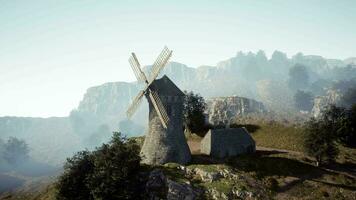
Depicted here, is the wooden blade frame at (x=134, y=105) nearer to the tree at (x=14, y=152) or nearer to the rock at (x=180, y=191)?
the rock at (x=180, y=191)

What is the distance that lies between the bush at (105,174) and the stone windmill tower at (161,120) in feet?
16.9

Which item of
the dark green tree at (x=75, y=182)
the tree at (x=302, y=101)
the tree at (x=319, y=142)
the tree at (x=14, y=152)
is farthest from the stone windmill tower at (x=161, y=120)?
the tree at (x=302, y=101)

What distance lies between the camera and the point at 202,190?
118ft

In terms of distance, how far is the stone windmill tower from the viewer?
136 feet

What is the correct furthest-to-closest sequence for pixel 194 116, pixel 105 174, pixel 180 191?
1. pixel 194 116
2. pixel 180 191
3. pixel 105 174

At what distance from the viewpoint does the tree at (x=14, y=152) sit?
143 m

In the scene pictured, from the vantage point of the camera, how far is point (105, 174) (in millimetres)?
34156

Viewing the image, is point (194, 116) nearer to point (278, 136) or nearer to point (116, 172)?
point (278, 136)

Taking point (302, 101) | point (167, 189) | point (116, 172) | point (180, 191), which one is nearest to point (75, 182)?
point (116, 172)

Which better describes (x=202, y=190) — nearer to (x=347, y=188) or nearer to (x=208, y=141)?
(x=208, y=141)

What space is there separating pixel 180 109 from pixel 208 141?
38.3 feet

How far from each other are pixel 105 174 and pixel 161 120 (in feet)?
37.4

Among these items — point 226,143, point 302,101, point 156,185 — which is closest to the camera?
point 156,185

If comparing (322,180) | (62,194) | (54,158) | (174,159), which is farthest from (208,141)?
(54,158)
